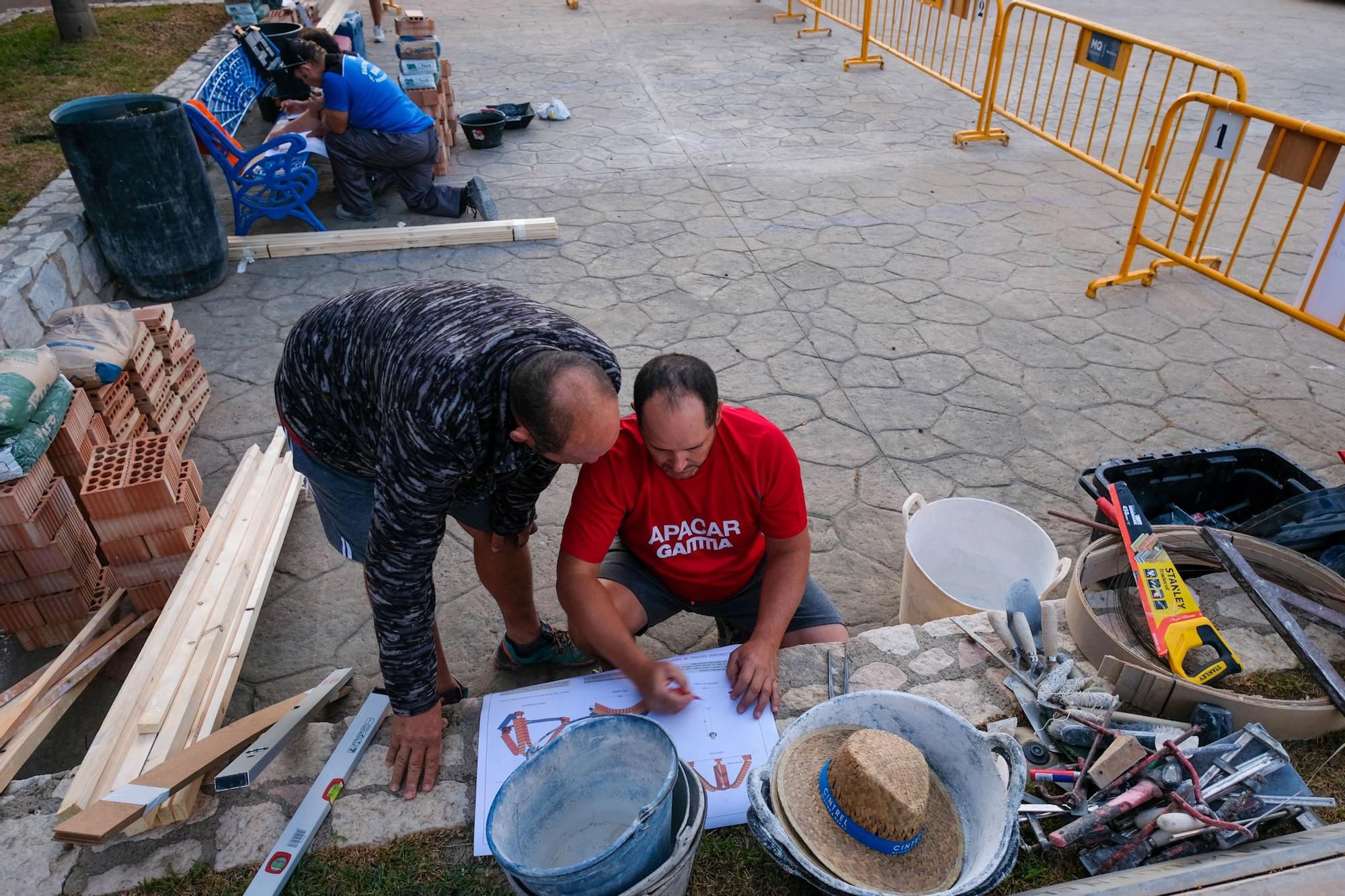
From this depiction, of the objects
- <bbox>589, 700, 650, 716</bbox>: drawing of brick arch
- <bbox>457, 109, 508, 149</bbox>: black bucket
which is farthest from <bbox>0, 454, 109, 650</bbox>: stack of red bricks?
<bbox>457, 109, 508, 149</bbox>: black bucket

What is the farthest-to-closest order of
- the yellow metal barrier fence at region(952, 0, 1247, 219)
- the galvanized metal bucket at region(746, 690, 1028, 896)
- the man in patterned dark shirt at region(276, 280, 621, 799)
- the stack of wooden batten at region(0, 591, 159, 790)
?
the yellow metal barrier fence at region(952, 0, 1247, 219)
the stack of wooden batten at region(0, 591, 159, 790)
the man in patterned dark shirt at region(276, 280, 621, 799)
the galvanized metal bucket at region(746, 690, 1028, 896)

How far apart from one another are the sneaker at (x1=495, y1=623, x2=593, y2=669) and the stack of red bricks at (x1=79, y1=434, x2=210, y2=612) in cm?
123

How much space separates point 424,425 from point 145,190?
14.1 ft

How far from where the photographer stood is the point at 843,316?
5.07 meters

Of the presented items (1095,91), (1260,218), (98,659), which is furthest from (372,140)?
(1095,91)

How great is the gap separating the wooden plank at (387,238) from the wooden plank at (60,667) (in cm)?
326

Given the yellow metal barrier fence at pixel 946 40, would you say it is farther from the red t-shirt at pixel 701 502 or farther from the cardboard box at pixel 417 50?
the red t-shirt at pixel 701 502

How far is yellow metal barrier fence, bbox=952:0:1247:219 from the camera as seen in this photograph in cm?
620

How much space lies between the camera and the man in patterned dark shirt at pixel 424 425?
1.78 metres

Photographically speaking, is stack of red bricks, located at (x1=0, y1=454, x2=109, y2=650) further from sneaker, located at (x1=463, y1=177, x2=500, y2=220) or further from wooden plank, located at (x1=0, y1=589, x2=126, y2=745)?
sneaker, located at (x1=463, y1=177, x2=500, y2=220)

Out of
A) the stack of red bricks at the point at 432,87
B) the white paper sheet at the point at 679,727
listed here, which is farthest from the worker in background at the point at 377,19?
the white paper sheet at the point at 679,727

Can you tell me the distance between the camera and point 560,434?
1742 millimetres

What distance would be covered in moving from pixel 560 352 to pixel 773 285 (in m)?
3.81

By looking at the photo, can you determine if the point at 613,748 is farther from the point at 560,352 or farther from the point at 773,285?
the point at 773,285
